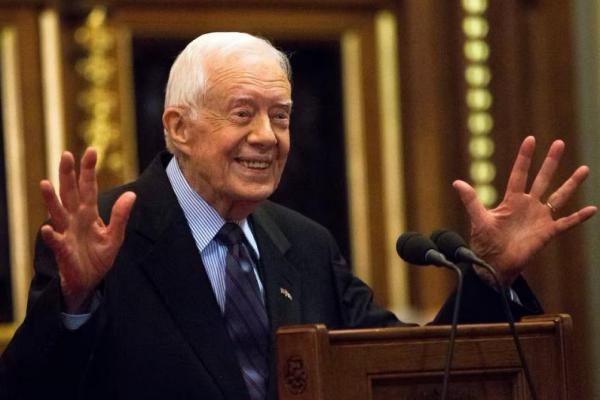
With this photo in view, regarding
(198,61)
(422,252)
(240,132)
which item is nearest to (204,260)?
(240,132)

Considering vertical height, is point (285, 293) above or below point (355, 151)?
below

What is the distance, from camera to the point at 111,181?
17.7 ft

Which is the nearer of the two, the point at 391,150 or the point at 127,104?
the point at 127,104

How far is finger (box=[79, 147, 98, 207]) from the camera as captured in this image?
8.46 feet

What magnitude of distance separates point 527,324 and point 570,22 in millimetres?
3332

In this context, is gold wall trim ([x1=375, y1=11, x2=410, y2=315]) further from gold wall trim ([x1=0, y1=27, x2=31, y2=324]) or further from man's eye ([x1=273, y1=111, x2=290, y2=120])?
man's eye ([x1=273, y1=111, x2=290, y2=120])

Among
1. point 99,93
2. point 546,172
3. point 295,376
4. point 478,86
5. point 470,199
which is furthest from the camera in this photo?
point 478,86

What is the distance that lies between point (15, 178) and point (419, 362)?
10.2 ft

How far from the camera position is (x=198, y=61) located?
3.16 m

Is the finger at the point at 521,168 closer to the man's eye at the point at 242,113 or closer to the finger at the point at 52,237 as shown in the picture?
the man's eye at the point at 242,113

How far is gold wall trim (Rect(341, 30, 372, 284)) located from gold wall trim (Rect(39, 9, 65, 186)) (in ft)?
4.01

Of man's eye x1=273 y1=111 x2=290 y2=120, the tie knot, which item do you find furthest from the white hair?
the tie knot

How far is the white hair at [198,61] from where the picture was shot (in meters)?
3.15

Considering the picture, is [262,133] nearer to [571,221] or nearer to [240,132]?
[240,132]
